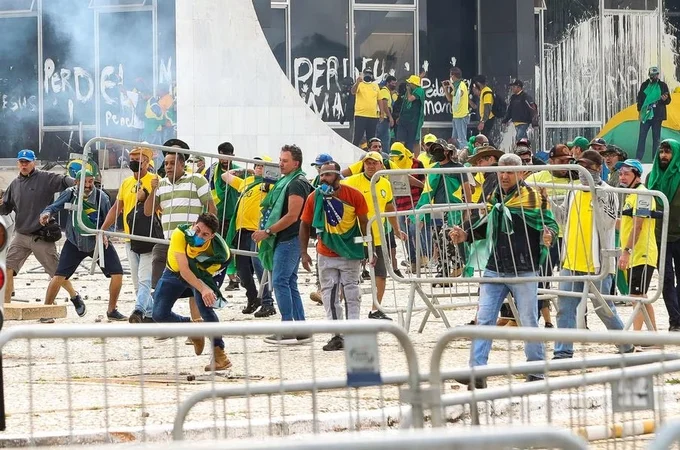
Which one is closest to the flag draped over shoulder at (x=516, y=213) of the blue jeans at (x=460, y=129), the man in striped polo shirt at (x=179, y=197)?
the man in striped polo shirt at (x=179, y=197)

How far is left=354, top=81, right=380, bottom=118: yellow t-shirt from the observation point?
82.7 feet

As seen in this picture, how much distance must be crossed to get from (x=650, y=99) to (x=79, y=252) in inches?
680

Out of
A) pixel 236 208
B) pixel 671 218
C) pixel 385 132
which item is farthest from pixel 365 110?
pixel 671 218

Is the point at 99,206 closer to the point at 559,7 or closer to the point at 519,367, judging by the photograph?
the point at 519,367

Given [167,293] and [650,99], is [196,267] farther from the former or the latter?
[650,99]

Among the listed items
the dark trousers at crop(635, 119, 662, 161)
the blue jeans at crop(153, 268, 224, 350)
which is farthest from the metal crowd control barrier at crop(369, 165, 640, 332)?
the dark trousers at crop(635, 119, 662, 161)

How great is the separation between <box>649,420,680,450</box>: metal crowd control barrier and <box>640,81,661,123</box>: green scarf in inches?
993

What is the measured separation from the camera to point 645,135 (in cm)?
2766

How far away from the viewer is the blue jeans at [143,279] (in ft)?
39.2

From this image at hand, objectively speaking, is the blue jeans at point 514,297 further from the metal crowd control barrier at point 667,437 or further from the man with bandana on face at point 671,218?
the metal crowd control barrier at point 667,437

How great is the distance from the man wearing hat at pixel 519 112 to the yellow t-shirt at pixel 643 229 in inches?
595

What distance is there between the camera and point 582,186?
9.59 m

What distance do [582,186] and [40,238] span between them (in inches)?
226

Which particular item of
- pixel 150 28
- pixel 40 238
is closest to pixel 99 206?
pixel 40 238
